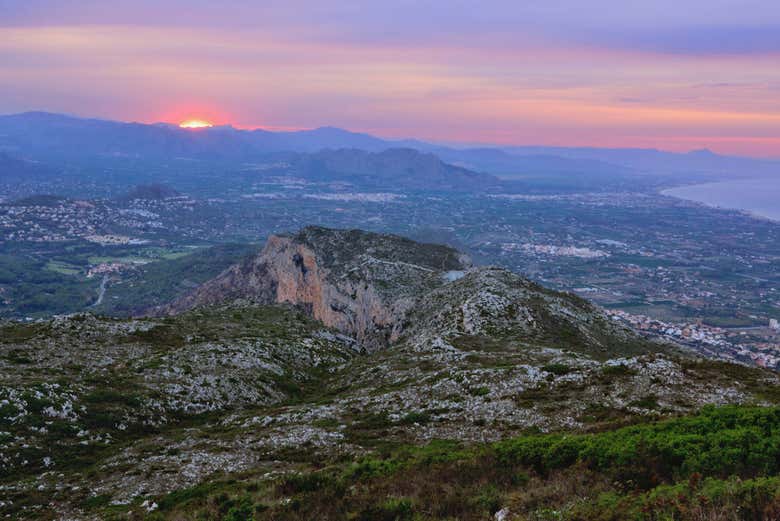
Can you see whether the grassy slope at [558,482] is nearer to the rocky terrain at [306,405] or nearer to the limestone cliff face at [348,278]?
the rocky terrain at [306,405]

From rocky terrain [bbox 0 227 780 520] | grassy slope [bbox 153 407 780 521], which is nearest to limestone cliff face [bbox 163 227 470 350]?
rocky terrain [bbox 0 227 780 520]

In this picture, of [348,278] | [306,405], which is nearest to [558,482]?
[306,405]

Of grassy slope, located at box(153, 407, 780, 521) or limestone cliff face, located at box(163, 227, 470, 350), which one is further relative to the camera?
limestone cliff face, located at box(163, 227, 470, 350)

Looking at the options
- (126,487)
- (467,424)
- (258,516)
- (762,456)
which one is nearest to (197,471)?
(126,487)

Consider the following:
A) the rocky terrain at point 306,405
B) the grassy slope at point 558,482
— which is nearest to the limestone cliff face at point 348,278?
the rocky terrain at point 306,405

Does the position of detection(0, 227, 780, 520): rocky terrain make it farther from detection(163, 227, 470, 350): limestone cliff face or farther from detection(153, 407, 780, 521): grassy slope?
detection(163, 227, 470, 350): limestone cliff face

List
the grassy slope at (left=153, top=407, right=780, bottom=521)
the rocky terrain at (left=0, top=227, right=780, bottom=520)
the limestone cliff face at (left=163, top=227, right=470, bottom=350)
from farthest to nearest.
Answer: the limestone cliff face at (left=163, top=227, right=470, bottom=350)
the rocky terrain at (left=0, top=227, right=780, bottom=520)
the grassy slope at (left=153, top=407, right=780, bottom=521)
